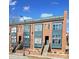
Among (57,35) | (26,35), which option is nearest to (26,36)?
(26,35)

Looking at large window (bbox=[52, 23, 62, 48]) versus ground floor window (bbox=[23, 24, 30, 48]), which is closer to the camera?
large window (bbox=[52, 23, 62, 48])

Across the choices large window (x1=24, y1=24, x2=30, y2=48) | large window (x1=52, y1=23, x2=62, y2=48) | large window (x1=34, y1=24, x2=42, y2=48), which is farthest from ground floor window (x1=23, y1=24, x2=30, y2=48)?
large window (x1=52, y1=23, x2=62, y2=48)

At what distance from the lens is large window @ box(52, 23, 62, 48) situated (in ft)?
11.2

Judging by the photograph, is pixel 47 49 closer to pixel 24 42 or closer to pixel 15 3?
pixel 24 42

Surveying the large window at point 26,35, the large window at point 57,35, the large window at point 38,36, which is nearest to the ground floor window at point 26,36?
the large window at point 26,35

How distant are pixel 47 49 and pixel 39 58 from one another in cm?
19

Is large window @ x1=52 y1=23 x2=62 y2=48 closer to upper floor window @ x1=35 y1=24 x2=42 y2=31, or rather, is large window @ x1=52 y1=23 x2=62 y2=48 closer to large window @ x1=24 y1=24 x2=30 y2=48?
upper floor window @ x1=35 y1=24 x2=42 y2=31

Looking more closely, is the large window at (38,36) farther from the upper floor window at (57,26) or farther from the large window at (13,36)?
the large window at (13,36)

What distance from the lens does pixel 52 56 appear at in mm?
3447

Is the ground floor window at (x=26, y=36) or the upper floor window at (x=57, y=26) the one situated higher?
the upper floor window at (x=57, y=26)

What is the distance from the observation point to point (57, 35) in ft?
11.3

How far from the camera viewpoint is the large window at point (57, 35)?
134 inches
